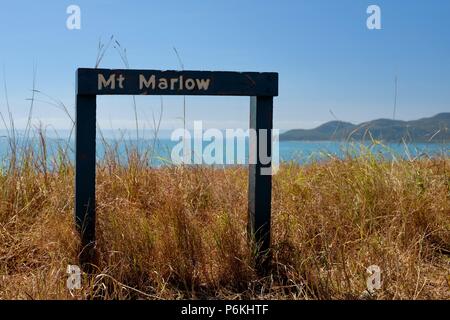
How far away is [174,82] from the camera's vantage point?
3.52 meters

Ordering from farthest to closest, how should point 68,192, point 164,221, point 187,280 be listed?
point 68,192 < point 164,221 < point 187,280

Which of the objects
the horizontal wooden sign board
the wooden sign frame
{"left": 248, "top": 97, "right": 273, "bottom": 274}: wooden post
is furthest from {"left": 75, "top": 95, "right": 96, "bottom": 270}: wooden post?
{"left": 248, "top": 97, "right": 273, "bottom": 274}: wooden post

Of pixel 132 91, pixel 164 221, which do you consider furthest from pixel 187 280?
pixel 132 91

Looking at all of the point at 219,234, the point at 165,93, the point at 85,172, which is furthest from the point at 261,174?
the point at 85,172

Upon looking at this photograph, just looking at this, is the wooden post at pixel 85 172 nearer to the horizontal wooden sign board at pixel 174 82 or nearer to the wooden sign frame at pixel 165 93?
the wooden sign frame at pixel 165 93

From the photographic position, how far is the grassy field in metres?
3.16

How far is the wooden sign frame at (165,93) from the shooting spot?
11.2 feet

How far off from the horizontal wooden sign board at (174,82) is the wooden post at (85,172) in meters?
0.11

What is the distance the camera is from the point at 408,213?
3.95 meters

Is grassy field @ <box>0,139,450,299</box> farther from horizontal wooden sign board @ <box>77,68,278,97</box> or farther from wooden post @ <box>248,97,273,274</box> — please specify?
horizontal wooden sign board @ <box>77,68,278,97</box>

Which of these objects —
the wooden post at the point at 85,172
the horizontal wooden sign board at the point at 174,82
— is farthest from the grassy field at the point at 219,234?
the horizontal wooden sign board at the point at 174,82
